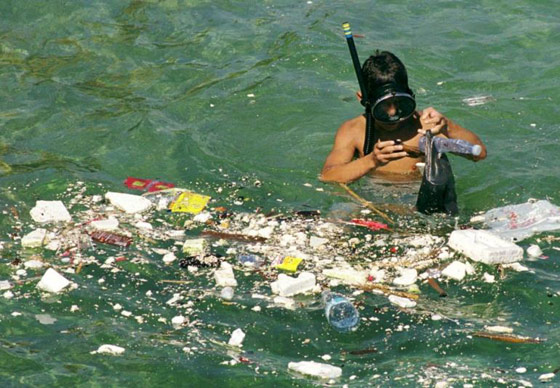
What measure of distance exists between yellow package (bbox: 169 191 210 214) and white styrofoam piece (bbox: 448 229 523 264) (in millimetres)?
1602

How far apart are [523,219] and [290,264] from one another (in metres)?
1.44

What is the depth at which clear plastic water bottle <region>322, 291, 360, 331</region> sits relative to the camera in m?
4.55

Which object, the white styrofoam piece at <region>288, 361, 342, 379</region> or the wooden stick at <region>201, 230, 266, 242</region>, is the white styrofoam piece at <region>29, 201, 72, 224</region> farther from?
the white styrofoam piece at <region>288, 361, 342, 379</region>

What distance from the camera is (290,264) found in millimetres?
5145

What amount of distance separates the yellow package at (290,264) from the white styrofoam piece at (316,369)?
893mm

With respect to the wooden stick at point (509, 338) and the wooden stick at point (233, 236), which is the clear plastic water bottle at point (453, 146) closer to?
the wooden stick at point (233, 236)

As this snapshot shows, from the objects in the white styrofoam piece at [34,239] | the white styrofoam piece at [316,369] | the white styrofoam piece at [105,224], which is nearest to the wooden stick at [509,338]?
the white styrofoam piece at [316,369]

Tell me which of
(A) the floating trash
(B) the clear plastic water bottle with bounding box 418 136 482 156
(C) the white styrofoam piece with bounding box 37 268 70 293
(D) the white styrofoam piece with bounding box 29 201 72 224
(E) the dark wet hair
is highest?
(E) the dark wet hair

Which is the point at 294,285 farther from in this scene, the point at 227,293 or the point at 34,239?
the point at 34,239

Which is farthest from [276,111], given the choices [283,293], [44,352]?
[44,352]

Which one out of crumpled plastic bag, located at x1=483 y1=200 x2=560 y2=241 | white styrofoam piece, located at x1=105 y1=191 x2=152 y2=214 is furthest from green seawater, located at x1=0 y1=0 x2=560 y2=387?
white styrofoam piece, located at x1=105 y1=191 x2=152 y2=214

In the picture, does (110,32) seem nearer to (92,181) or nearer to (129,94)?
→ (129,94)

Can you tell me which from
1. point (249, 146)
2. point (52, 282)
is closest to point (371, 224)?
point (249, 146)

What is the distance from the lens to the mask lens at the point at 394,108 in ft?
18.6
